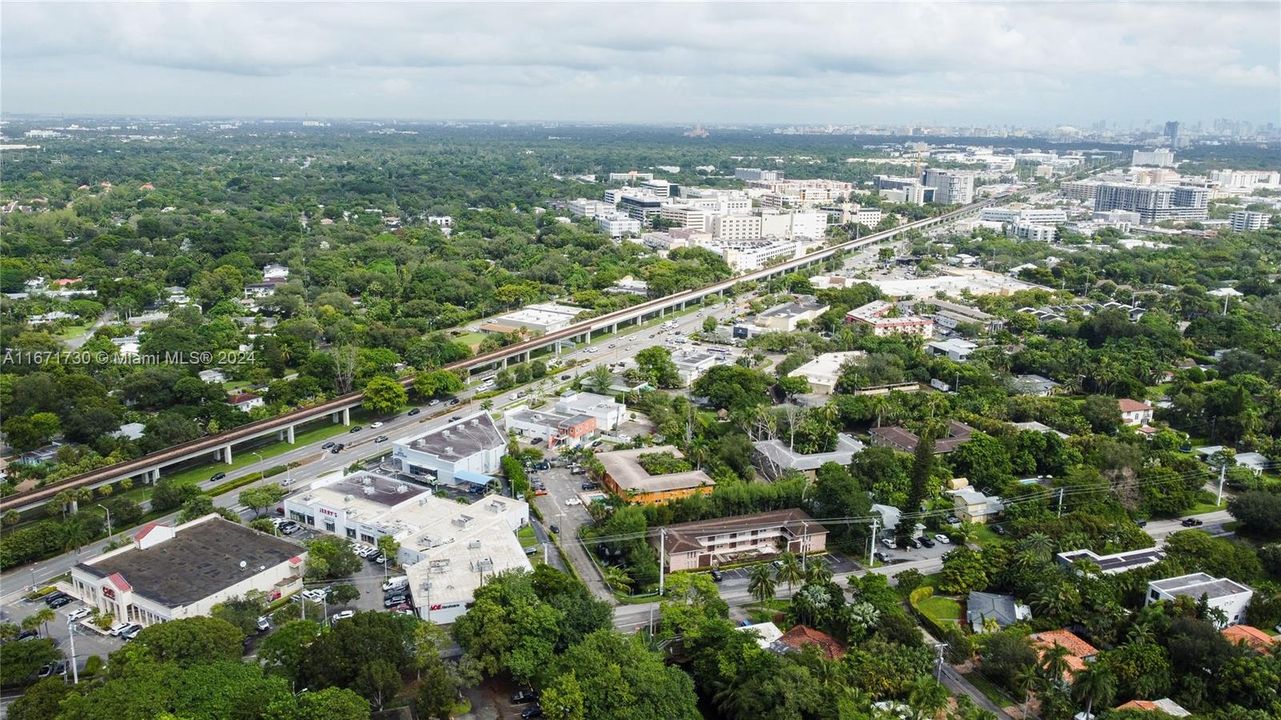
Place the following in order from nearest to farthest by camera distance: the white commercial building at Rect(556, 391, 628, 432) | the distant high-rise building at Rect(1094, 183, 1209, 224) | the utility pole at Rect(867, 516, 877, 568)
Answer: the utility pole at Rect(867, 516, 877, 568), the white commercial building at Rect(556, 391, 628, 432), the distant high-rise building at Rect(1094, 183, 1209, 224)

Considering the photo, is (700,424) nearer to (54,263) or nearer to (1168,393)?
(1168,393)

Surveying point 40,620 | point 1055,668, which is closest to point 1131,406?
point 1055,668

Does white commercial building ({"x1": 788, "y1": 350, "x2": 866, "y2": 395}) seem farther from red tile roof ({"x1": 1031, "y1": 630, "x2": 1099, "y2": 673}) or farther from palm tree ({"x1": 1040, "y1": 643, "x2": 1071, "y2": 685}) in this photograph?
palm tree ({"x1": 1040, "y1": 643, "x2": 1071, "y2": 685})

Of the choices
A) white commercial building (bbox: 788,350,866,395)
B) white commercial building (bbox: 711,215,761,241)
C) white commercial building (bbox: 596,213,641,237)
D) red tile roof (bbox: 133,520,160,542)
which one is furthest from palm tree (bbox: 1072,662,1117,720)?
white commercial building (bbox: 596,213,641,237)

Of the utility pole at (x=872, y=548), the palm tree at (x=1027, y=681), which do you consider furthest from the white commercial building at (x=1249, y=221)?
the palm tree at (x=1027, y=681)

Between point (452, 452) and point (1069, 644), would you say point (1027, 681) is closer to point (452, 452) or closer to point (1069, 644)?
point (1069, 644)

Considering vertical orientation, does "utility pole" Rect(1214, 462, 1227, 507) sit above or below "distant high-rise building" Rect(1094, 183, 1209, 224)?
below

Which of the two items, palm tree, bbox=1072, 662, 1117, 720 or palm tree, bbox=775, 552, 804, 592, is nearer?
palm tree, bbox=1072, 662, 1117, 720
